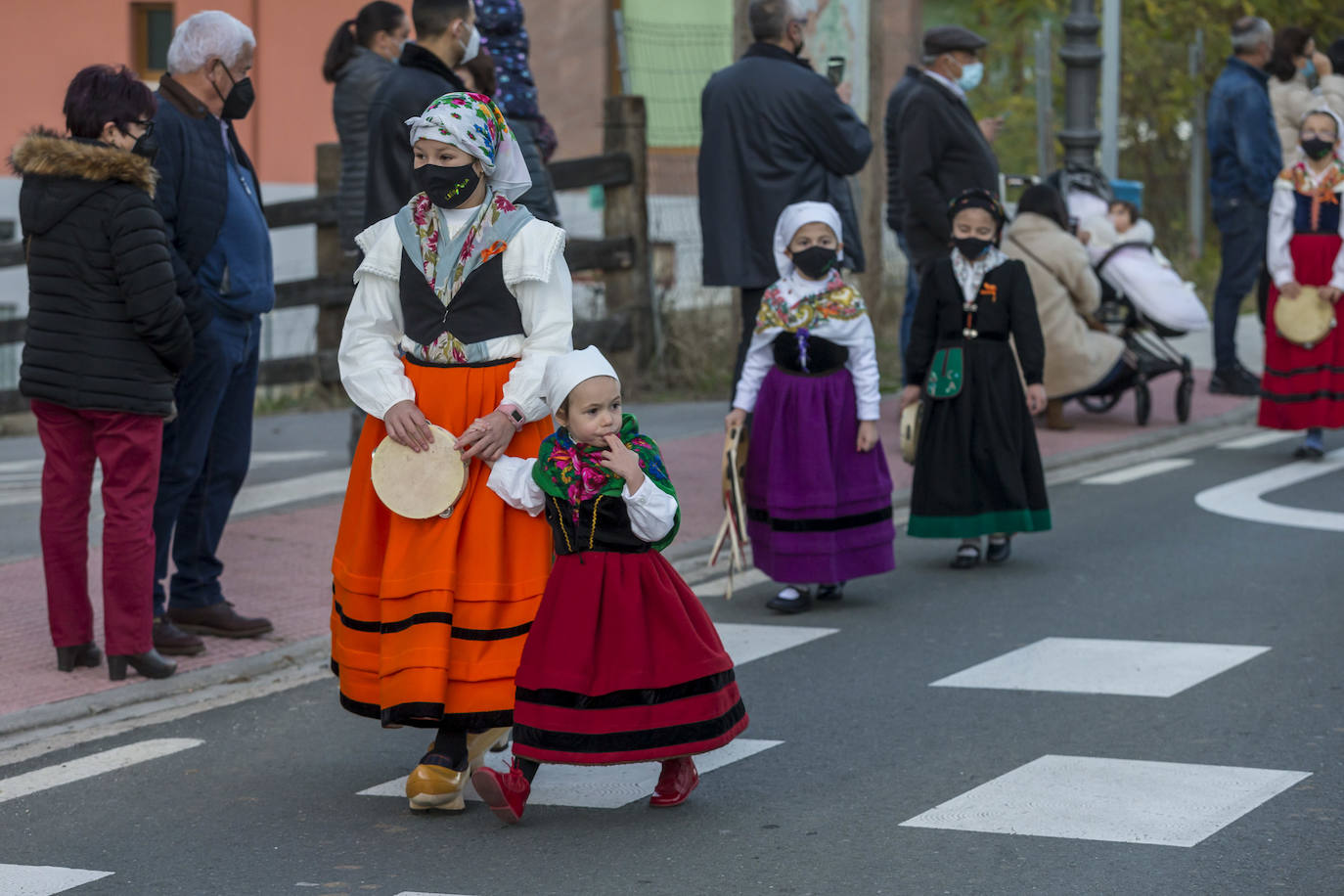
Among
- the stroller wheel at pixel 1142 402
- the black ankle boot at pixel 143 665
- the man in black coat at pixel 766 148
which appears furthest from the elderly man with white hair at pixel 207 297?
the stroller wheel at pixel 1142 402

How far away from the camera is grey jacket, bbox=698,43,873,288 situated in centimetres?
919

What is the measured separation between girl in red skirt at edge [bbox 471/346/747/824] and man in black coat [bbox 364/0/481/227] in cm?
276

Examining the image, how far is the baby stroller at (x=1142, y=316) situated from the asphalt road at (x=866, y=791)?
17.0 feet

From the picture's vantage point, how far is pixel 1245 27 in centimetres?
1429

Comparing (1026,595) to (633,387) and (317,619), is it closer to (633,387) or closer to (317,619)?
(317,619)

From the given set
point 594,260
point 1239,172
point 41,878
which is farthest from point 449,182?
point 1239,172

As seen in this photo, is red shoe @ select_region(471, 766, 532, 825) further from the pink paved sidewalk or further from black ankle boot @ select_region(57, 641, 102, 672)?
black ankle boot @ select_region(57, 641, 102, 672)

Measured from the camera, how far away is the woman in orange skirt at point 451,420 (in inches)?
203

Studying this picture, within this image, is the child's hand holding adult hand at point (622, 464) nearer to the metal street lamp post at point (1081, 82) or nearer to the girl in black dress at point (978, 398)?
the girl in black dress at point (978, 398)

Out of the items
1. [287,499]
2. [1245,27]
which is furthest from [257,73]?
[287,499]

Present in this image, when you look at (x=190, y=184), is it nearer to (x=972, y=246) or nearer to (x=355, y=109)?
(x=972, y=246)

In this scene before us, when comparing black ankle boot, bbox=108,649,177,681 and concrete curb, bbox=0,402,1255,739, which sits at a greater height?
black ankle boot, bbox=108,649,177,681

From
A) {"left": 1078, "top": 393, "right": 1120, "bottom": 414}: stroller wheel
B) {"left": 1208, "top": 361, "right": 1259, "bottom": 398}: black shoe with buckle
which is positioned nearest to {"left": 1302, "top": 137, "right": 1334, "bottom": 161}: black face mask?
{"left": 1078, "top": 393, "right": 1120, "bottom": 414}: stroller wheel

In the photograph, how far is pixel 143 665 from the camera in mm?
6648
